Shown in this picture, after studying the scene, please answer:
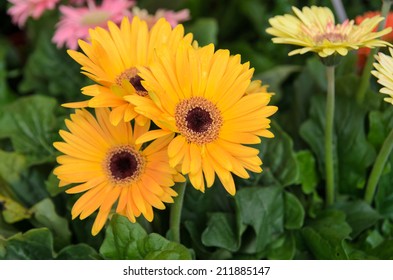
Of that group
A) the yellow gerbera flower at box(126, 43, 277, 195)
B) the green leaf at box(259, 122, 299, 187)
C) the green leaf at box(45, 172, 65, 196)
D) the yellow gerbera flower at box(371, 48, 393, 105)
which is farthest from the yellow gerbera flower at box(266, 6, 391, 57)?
the green leaf at box(45, 172, 65, 196)

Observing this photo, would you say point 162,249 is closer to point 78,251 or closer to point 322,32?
point 78,251

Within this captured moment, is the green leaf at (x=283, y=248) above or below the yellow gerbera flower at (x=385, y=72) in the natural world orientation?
below

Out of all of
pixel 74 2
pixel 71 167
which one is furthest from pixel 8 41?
pixel 71 167

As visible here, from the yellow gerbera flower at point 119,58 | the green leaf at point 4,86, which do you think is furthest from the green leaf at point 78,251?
the green leaf at point 4,86

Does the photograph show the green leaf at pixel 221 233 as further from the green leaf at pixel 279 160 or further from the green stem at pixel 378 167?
the green stem at pixel 378 167

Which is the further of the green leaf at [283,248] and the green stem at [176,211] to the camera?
the green leaf at [283,248]

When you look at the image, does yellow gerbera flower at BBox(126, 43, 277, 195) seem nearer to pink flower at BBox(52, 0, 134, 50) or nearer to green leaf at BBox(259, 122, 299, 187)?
green leaf at BBox(259, 122, 299, 187)
